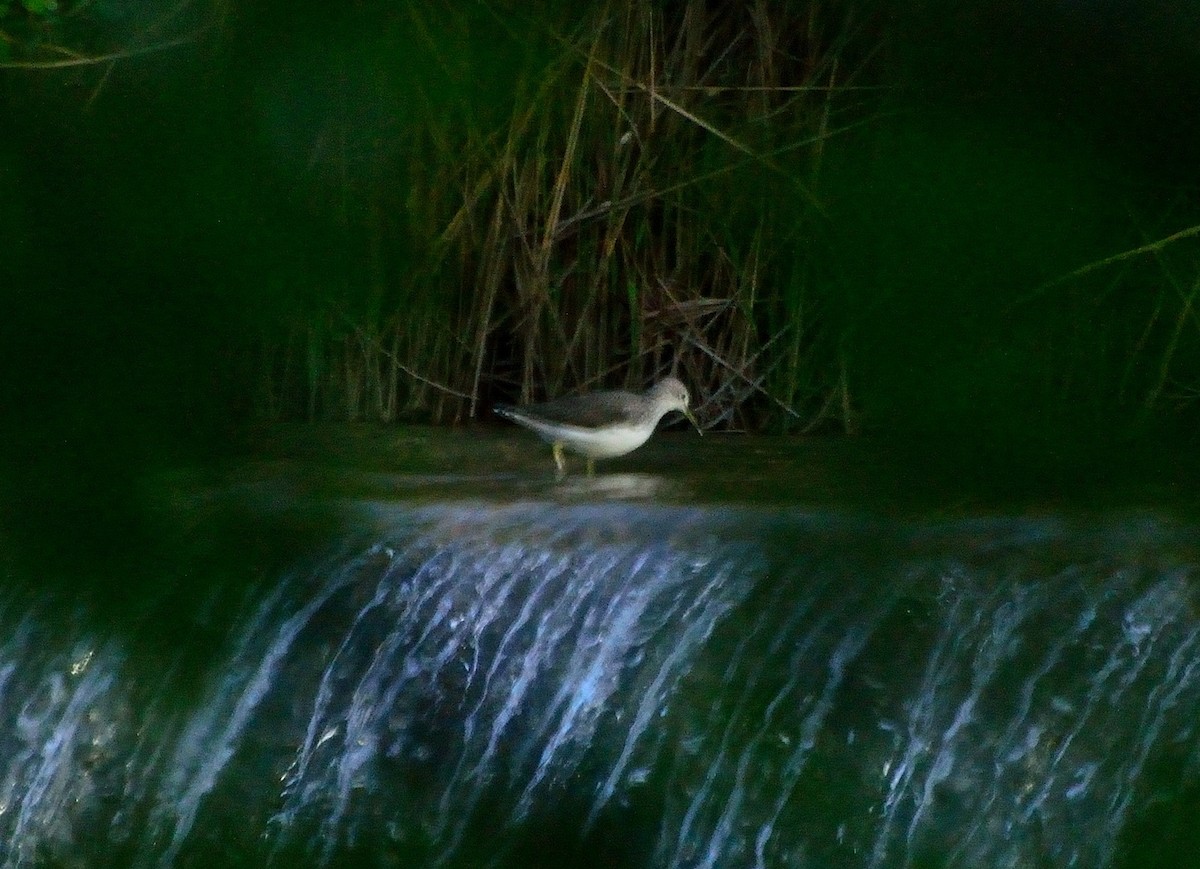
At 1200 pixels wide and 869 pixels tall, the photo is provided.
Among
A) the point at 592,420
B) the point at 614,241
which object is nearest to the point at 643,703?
the point at 592,420

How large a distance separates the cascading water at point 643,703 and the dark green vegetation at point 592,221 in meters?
0.28

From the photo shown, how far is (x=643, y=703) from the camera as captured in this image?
2.82 meters

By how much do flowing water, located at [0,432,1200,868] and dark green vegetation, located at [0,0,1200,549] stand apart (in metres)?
0.27

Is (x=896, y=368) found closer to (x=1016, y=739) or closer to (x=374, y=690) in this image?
(x=1016, y=739)

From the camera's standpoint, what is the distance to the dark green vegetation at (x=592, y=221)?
2549 millimetres

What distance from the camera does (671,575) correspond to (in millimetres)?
2941

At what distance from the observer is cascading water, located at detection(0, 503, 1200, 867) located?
263 centimetres

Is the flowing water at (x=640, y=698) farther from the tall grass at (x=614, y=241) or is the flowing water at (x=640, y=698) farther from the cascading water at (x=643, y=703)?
the tall grass at (x=614, y=241)

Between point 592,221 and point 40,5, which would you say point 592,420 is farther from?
point 40,5

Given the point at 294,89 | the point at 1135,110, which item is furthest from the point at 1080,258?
the point at 294,89

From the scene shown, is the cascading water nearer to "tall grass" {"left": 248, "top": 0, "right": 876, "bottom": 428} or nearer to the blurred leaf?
the blurred leaf

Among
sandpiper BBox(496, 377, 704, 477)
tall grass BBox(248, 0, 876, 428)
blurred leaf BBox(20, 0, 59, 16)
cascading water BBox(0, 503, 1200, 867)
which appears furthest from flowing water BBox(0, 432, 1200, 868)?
tall grass BBox(248, 0, 876, 428)

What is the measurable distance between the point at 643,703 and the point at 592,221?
200 cm

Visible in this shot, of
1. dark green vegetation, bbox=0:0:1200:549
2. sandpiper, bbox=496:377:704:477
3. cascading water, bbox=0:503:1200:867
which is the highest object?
dark green vegetation, bbox=0:0:1200:549
